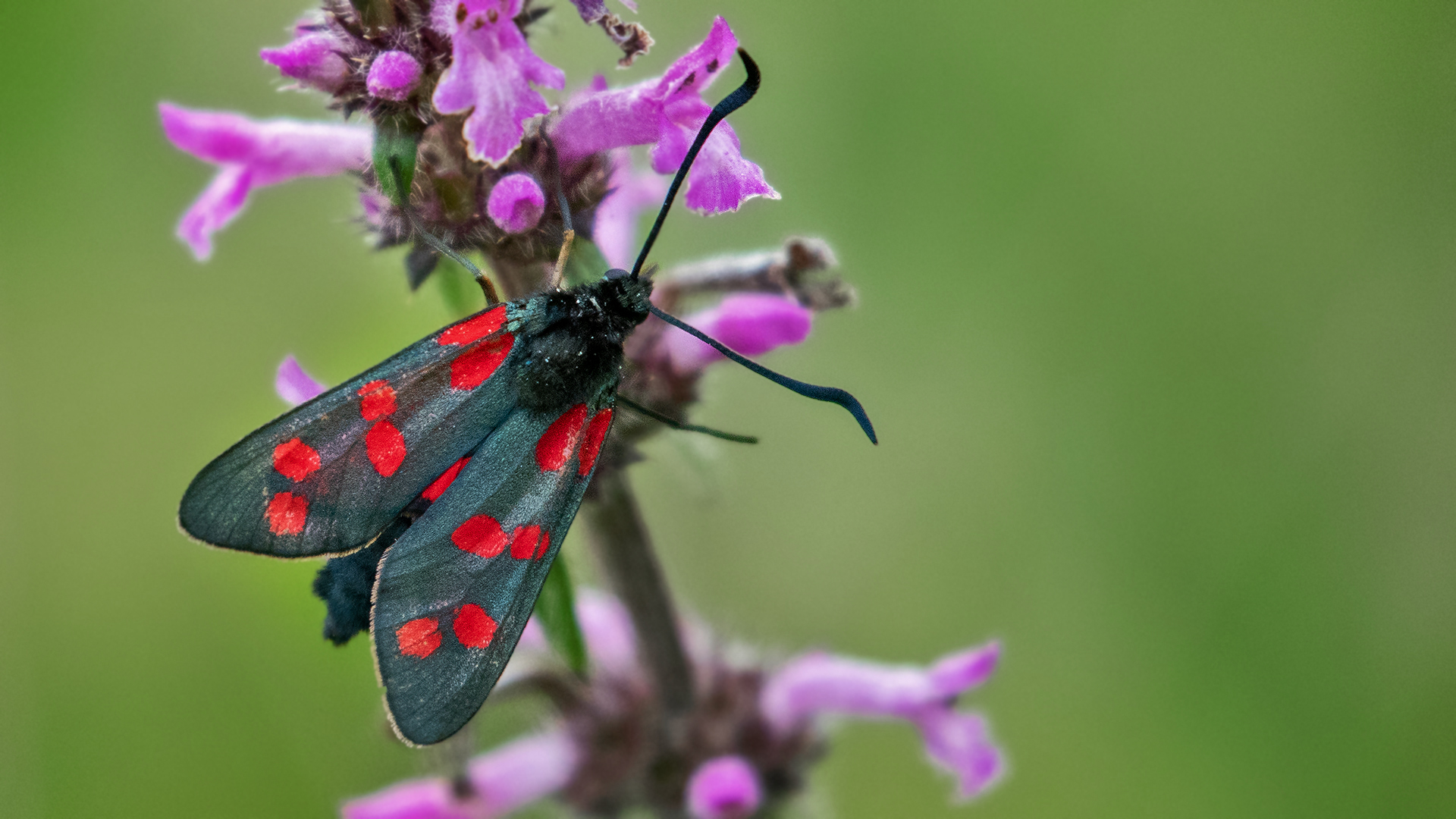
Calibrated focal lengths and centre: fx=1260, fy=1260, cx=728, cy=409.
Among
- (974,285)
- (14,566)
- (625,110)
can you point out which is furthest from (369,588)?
(974,285)

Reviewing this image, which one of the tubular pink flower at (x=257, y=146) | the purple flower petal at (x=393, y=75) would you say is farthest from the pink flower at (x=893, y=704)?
the purple flower petal at (x=393, y=75)

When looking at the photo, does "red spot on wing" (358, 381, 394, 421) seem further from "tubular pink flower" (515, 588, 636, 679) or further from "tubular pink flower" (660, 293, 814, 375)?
"tubular pink flower" (515, 588, 636, 679)

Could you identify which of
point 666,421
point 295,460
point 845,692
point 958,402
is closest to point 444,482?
point 295,460

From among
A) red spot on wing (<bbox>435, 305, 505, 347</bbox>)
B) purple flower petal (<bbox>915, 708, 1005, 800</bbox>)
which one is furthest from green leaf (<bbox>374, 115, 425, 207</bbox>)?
purple flower petal (<bbox>915, 708, 1005, 800</bbox>)

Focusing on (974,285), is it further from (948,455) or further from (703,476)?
(703,476)

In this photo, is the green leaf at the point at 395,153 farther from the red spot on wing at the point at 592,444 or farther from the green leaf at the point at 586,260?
the red spot on wing at the point at 592,444
